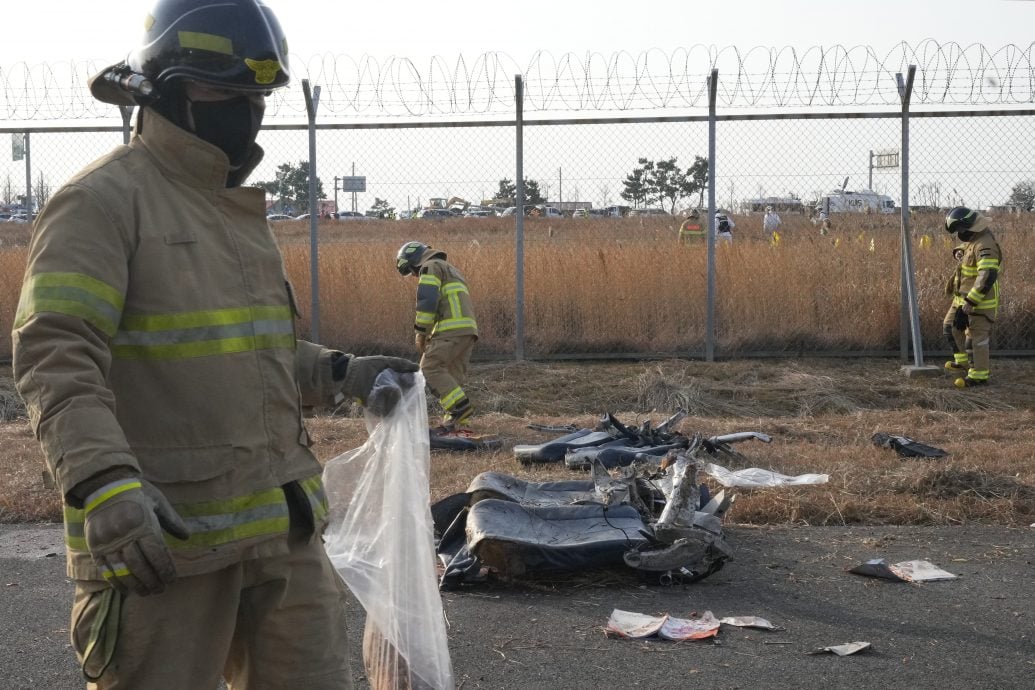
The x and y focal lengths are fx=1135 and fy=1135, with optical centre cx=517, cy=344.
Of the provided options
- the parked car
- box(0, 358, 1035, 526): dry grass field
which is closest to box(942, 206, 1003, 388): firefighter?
box(0, 358, 1035, 526): dry grass field

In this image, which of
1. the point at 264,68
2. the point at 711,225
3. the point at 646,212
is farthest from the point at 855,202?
the point at 264,68

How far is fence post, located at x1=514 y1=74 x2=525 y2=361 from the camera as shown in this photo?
10.8 meters

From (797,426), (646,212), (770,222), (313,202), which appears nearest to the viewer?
(797,426)

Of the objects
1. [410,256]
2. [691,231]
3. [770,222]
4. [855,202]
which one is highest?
[855,202]

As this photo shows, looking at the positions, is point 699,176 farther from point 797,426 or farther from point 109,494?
point 109,494

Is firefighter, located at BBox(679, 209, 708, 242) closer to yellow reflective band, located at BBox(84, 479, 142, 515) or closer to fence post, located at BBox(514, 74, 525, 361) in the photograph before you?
fence post, located at BBox(514, 74, 525, 361)

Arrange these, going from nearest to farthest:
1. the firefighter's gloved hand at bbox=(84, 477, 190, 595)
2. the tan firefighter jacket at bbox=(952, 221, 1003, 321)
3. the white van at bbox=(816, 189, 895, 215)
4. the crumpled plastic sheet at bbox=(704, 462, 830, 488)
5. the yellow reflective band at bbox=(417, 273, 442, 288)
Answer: the firefighter's gloved hand at bbox=(84, 477, 190, 595) < the crumpled plastic sheet at bbox=(704, 462, 830, 488) < the yellow reflective band at bbox=(417, 273, 442, 288) < the tan firefighter jacket at bbox=(952, 221, 1003, 321) < the white van at bbox=(816, 189, 895, 215)

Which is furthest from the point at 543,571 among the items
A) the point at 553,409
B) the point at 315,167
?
the point at 315,167

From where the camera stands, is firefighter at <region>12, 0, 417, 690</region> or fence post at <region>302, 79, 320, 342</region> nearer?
firefighter at <region>12, 0, 417, 690</region>

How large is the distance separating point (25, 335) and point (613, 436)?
5445mm

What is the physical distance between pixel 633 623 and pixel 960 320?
791 cm

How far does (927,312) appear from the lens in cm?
1188

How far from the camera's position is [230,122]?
252 centimetres

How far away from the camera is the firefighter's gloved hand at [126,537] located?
2.05 metres
